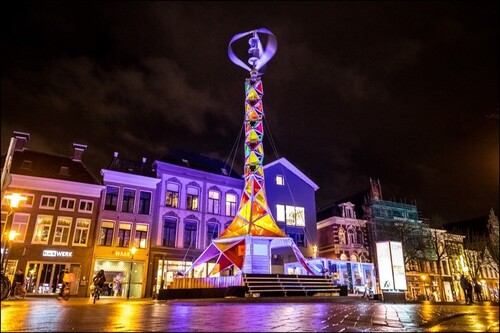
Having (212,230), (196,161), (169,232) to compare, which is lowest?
(169,232)

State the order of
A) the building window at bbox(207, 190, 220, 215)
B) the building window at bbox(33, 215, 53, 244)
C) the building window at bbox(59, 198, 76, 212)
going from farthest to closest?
the building window at bbox(207, 190, 220, 215) < the building window at bbox(59, 198, 76, 212) < the building window at bbox(33, 215, 53, 244)

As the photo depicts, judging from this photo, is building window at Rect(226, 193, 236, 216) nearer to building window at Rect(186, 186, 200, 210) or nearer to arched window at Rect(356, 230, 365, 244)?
building window at Rect(186, 186, 200, 210)

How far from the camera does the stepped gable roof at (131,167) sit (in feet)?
120

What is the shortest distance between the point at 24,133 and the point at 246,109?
21.5 meters

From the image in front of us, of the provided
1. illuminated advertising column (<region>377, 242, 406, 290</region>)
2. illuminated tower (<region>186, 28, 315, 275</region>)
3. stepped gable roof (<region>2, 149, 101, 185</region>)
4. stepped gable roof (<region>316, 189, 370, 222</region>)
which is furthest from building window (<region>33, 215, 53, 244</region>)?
stepped gable roof (<region>316, 189, 370, 222</region>)

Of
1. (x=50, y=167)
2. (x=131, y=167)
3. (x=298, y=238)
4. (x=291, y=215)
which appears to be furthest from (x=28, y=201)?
(x=298, y=238)

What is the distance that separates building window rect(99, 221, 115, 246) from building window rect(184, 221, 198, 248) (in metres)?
7.43

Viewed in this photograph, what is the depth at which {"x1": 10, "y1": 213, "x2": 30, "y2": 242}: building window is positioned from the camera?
100 ft

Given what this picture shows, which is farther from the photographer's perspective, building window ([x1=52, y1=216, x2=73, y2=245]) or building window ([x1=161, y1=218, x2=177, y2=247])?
building window ([x1=161, y1=218, x2=177, y2=247])

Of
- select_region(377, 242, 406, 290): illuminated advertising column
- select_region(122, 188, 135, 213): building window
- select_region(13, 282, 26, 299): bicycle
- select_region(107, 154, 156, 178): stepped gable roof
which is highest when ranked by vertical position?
select_region(107, 154, 156, 178): stepped gable roof

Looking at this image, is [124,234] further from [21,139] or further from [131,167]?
[21,139]

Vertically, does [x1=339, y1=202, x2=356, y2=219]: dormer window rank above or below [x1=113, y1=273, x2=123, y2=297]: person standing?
above

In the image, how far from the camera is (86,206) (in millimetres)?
33781

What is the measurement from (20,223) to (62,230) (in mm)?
3327
